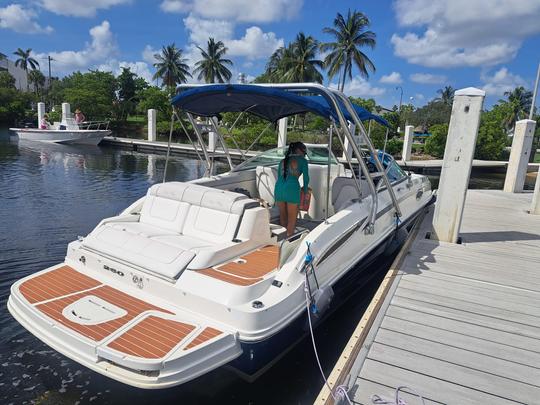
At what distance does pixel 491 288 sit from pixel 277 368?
243 cm

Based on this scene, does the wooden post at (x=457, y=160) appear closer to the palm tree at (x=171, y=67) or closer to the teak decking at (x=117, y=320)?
the teak decking at (x=117, y=320)

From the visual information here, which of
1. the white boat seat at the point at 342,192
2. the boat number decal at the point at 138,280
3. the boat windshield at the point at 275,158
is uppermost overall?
the boat windshield at the point at 275,158

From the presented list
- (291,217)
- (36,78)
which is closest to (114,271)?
(291,217)

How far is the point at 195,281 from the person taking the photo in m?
3.11

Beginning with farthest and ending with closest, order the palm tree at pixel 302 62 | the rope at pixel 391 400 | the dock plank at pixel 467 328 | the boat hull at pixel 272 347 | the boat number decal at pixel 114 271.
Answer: the palm tree at pixel 302 62
the boat number decal at pixel 114 271
the dock plank at pixel 467 328
the boat hull at pixel 272 347
the rope at pixel 391 400

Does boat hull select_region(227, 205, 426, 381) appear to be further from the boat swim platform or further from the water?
the boat swim platform

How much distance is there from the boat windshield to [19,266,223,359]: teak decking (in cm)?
312

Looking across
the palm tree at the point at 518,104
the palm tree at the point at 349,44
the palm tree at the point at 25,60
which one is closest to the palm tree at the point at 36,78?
the palm tree at the point at 25,60

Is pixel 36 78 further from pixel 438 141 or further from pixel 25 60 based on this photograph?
pixel 438 141

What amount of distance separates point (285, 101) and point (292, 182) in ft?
3.43

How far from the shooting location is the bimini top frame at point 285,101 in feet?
12.2

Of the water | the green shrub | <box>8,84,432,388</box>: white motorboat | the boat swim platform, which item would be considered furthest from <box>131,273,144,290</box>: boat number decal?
the green shrub

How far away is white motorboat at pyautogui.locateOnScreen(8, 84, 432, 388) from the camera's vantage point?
2.63 metres

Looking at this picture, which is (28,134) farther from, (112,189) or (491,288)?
(491,288)
